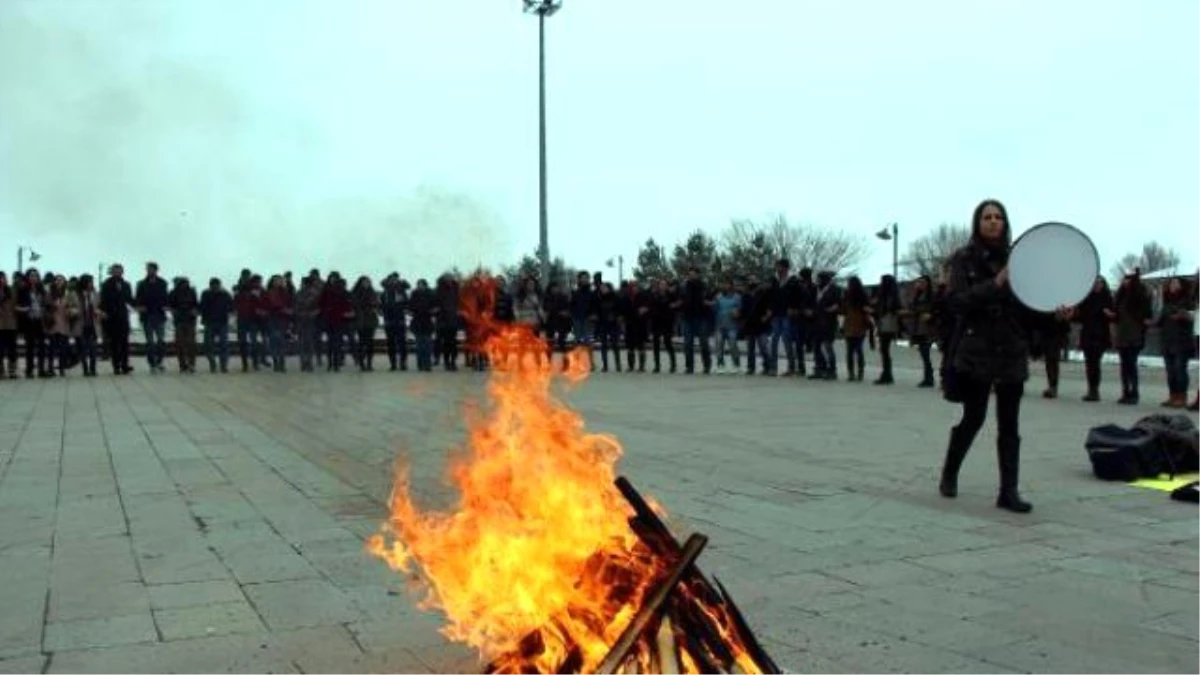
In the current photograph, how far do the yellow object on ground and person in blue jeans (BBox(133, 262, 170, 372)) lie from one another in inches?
704

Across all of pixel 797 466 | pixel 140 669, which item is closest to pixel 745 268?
pixel 797 466

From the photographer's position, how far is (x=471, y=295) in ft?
14.5

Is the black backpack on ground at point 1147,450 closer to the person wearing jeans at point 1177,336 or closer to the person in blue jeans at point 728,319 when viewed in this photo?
the person wearing jeans at point 1177,336

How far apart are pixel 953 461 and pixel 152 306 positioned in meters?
17.3

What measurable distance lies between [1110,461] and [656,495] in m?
3.52

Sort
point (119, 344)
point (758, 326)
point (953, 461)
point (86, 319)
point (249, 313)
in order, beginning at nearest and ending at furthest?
point (953, 461), point (86, 319), point (758, 326), point (119, 344), point (249, 313)

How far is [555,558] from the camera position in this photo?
3.33 m

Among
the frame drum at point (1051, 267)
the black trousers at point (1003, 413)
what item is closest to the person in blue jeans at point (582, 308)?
the black trousers at point (1003, 413)

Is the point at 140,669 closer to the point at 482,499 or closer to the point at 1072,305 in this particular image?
the point at 482,499

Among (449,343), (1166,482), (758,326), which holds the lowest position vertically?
(1166,482)

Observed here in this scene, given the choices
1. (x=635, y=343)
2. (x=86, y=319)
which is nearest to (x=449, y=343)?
(x=635, y=343)

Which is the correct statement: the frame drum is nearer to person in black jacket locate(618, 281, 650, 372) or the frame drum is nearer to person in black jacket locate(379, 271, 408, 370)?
person in black jacket locate(618, 281, 650, 372)

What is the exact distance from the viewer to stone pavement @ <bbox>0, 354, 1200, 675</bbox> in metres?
4.38

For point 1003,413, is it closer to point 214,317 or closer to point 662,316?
point 662,316
